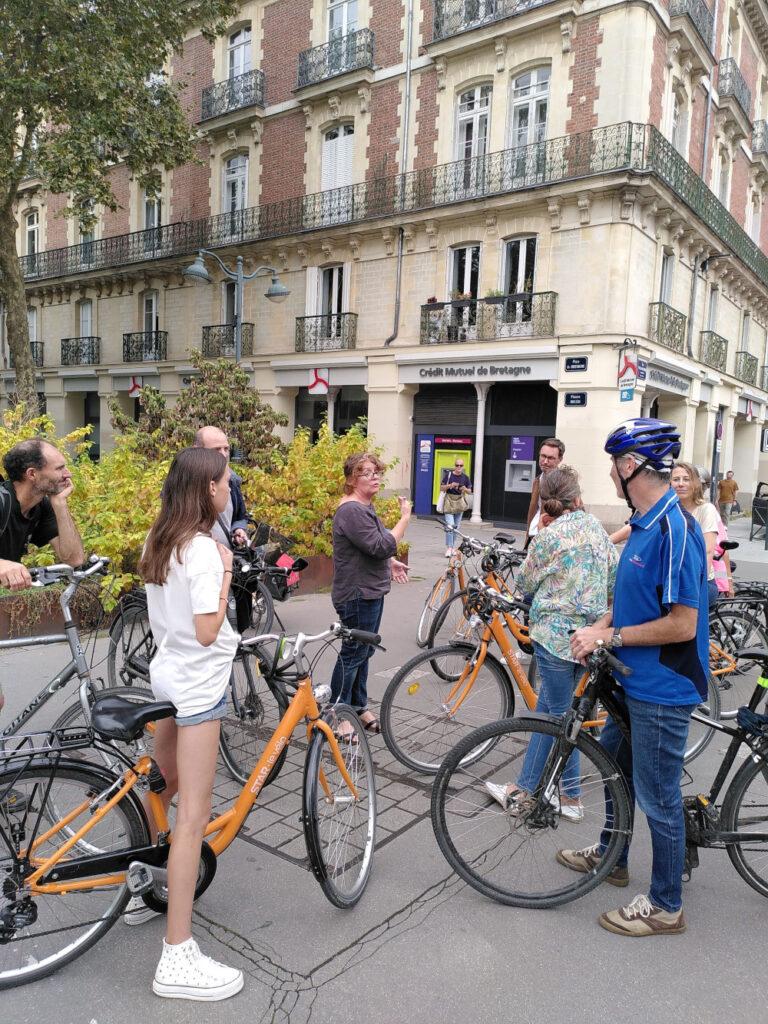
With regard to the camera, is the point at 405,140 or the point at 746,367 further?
the point at 746,367

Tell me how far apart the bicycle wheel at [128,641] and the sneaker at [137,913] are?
1579 mm

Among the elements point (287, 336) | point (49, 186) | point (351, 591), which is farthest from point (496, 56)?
point (351, 591)

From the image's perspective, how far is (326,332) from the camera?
22078 millimetres

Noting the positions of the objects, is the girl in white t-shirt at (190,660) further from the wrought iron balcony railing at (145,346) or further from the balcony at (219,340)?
the wrought iron balcony railing at (145,346)

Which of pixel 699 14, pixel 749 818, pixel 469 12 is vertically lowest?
pixel 749 818

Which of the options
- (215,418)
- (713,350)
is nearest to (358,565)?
(215,418)

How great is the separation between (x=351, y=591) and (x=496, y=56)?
60.8 ft

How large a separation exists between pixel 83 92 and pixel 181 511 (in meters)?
17.8

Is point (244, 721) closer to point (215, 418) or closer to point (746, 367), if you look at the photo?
point (215, 418)

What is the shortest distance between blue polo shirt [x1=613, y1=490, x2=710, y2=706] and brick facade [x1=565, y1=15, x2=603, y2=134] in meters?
17.3

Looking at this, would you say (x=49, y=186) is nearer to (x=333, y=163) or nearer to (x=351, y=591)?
(x=333, y=163)

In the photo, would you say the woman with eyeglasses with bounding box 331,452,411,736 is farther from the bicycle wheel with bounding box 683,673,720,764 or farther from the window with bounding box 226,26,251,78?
the window with bounding box 226,26,251,78

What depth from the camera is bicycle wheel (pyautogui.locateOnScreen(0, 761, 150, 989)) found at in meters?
2.46

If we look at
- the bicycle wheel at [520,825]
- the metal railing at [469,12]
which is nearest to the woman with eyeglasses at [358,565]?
the bicycle wheel at [520,825]
